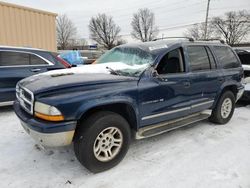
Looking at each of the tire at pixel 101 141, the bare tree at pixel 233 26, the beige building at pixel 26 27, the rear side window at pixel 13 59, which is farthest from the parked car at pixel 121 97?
the bare tree at pixel 233 26

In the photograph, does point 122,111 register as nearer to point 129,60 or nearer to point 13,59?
point 129,60

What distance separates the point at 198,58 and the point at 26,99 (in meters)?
2.96

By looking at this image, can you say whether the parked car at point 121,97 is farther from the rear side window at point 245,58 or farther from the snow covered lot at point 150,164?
the rear side window at point 245,58

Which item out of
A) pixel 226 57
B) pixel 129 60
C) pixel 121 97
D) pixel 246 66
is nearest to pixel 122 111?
pixel 121 97

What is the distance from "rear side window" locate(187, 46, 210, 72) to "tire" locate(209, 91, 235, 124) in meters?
0.85

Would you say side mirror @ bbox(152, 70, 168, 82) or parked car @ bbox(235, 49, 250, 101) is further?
parked car @ bbox(235, 49, 250, 101)

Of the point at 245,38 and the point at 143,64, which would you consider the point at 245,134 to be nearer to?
the point at 143,64

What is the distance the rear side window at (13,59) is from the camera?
5391 millimetres

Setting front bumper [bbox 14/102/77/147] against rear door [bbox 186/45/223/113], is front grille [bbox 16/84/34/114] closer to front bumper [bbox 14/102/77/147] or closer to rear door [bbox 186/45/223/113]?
front bumper [bbox 14/102/77/147]

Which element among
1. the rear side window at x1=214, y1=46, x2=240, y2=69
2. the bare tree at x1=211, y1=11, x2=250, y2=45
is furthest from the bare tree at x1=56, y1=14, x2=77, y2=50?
the rear side window at x1=214, y1=46, x2=240, y2=69

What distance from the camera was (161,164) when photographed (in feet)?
10.8

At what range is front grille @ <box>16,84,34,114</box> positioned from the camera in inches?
112

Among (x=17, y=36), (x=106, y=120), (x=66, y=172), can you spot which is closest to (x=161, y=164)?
(x=106, y=120)

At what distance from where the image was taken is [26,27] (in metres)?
9.66
